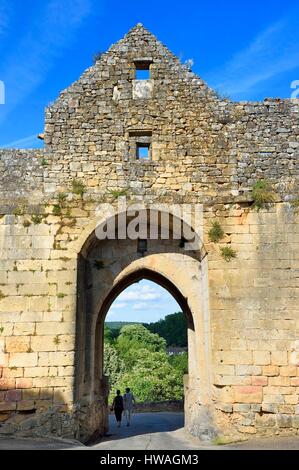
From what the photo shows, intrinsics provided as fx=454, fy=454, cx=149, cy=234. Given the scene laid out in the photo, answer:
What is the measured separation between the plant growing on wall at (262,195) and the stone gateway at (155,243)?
1.1 inches

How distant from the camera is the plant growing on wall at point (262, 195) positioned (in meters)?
9.34

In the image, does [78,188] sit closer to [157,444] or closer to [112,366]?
[157,444]

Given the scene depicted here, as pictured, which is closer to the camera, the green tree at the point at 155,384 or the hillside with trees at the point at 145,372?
the green tree at the point at 155,384

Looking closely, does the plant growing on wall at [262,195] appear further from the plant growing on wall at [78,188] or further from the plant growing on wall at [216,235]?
the plant growing on wall at [78,188]

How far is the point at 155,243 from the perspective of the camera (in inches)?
426

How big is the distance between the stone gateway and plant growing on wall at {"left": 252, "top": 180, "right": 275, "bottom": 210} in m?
0.03

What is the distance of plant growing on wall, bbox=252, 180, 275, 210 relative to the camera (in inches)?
368

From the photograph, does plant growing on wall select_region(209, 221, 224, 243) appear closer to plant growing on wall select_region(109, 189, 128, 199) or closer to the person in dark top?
plant growing on wall select_region(109, 189, 128, 199)

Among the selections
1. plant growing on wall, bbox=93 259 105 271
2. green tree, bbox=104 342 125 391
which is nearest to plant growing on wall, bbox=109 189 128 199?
plant growing on wall, bbox=93 259 105 271

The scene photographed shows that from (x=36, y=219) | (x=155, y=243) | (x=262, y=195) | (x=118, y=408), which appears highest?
(x=262, y=195)

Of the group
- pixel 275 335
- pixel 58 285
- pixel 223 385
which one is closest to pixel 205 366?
pixel 223 385

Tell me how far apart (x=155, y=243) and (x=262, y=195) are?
111 inches

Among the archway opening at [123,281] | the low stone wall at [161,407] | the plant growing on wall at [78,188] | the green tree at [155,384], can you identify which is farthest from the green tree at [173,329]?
the plant growing on wall at [78,188]

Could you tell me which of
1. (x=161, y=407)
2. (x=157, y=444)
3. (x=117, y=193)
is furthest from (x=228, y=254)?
(x=161, y=407)
